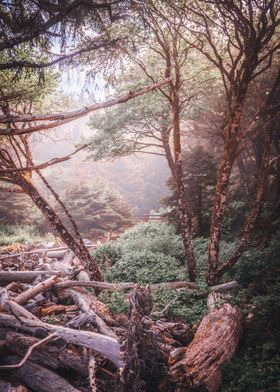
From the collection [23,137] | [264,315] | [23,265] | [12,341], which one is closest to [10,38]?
[23,137]

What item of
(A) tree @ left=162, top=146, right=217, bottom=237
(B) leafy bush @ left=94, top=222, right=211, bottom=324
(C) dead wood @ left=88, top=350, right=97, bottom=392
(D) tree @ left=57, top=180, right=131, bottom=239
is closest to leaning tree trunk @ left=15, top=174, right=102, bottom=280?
(B) leafy bush @ left=94, top=222, right=211, bottom=324

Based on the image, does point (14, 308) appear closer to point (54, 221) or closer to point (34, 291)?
point (34, 291)

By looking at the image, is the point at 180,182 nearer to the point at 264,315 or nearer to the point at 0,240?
the point at 264,315

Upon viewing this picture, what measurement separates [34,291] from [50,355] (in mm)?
2088

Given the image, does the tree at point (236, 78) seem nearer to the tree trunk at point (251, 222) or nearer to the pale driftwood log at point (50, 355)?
the tree trunk at point (251, 222)

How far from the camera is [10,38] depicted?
4559 mm

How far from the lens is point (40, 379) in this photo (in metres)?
4.77

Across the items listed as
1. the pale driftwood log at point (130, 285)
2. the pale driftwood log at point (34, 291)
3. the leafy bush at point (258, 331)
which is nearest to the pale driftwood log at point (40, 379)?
the pale driftwood log at point (34, 291)

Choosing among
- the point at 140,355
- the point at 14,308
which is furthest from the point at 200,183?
the point at 140,355

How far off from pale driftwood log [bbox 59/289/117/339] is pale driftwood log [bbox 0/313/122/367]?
1.60ft

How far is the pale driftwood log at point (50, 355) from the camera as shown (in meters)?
5.08

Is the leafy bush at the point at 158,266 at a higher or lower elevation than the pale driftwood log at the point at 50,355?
lower

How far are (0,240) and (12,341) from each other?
11527mm

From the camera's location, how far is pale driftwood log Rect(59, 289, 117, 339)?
569 cm
